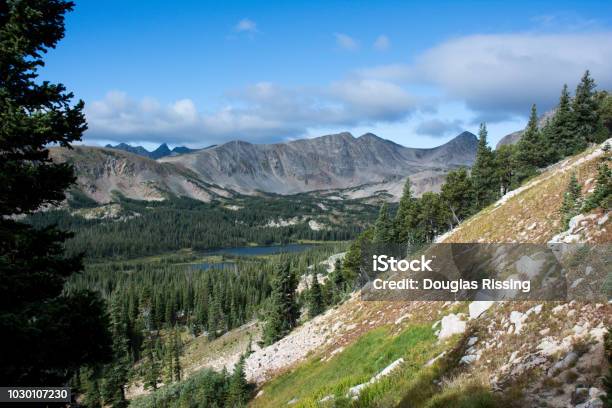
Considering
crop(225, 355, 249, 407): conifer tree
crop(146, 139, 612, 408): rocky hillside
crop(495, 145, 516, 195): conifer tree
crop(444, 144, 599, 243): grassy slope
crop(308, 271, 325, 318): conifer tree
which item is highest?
crop(495, 145, 516, 195): conifer tree

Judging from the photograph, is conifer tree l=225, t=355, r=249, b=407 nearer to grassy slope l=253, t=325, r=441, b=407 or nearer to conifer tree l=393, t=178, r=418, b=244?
grassy slope l=253, t=325, r=441, b=407

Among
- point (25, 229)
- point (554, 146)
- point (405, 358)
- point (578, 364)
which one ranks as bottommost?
point (405, 358)

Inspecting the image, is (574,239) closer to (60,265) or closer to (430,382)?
(430,382)

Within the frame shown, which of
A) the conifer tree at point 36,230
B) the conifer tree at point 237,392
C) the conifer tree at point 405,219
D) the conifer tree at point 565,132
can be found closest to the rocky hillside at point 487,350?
the conifer tree at point 237,392

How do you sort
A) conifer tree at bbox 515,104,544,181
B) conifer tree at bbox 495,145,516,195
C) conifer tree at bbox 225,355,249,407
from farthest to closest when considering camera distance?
conifer tree at bbox 495,145,516,195 < conifer tree at bbox 515,104,544,181 < conifer tree at bbox 225,355,249,407

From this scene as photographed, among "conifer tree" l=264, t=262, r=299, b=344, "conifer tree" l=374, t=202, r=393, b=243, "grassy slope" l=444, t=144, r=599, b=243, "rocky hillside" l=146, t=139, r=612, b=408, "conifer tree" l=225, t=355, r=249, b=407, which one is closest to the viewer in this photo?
"rocky hillside" l=146, t=139, r=612, b=408

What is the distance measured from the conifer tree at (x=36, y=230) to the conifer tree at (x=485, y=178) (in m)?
62.6

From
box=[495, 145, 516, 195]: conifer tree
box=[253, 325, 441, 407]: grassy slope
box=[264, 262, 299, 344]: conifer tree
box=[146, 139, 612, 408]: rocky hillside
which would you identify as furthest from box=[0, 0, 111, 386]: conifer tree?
box=[495, 145, 516, 195]: conifer tree

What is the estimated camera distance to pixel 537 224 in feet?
84.2

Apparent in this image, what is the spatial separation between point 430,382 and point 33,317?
12.5 m

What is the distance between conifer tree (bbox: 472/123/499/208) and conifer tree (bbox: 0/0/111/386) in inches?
2464

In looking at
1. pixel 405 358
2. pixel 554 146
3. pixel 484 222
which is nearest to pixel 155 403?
pixel 405 358

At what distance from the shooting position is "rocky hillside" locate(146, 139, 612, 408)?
10266 mm

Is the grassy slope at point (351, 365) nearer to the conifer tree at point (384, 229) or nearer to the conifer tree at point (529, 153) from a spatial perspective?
the conifer tree at point (384, 229)
